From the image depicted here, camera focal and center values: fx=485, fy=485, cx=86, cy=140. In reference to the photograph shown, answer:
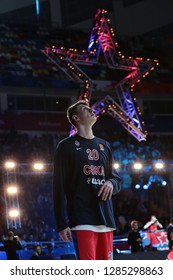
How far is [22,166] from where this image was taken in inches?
406

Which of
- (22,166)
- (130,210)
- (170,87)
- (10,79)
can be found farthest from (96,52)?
(170,87)

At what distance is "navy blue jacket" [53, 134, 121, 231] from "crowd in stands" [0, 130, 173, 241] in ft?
24.7

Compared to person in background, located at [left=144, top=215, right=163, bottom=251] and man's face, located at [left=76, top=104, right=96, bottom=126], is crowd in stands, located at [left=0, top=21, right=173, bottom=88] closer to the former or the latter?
person in background, located at [left=144, top=215, right=163, bottom=251]

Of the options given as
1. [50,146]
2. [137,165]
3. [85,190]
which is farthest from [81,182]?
[50,146]

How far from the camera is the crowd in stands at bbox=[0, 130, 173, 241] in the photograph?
10.5 m

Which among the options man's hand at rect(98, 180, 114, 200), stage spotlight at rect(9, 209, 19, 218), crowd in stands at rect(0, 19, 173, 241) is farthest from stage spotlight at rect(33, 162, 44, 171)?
man's hand at rect(98, 180, 114, 200)

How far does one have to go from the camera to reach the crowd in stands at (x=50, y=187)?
1055cm

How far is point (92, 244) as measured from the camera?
2240mm

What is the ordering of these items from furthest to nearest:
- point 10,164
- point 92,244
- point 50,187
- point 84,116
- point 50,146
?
point 50,146, point 50,187, point 10,164, point 84,116, point 92,244

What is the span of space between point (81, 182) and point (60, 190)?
4.3 inches

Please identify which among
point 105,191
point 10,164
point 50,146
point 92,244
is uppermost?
point 50,146

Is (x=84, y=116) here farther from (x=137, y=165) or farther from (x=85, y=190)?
(x=137, y=165)
